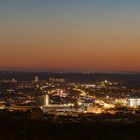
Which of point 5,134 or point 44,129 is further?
point 44,129

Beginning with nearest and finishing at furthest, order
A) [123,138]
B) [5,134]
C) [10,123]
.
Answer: [123,138]
[5,134]
[10,123]

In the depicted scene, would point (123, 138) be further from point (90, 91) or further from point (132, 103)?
point (90, 91)

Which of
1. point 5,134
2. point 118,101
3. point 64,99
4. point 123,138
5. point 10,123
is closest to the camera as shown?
point 123,138

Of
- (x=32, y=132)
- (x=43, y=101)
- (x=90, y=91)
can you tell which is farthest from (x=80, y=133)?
(x=90, y=91)

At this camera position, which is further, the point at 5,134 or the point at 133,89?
the point at 133,89

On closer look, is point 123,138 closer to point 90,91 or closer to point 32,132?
point 32,132

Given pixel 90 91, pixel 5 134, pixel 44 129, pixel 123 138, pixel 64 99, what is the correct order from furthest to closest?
pixel 90 91
pixel 64 99
pixel 44 129
pixel 5 134
pixel 123 138

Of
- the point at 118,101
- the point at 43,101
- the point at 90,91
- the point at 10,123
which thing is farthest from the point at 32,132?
the point at 90,91

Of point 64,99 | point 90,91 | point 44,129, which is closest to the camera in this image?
point 44,129
